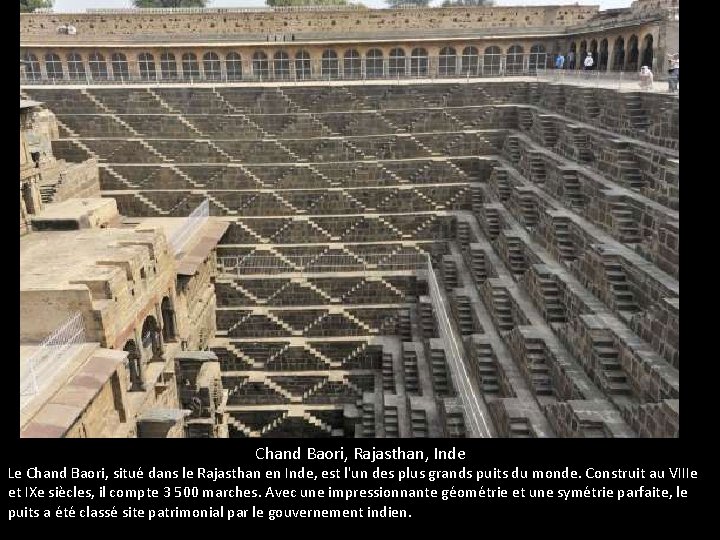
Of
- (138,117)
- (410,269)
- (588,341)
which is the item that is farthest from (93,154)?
(588,341)

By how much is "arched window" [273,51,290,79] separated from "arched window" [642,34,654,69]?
13.4 metres

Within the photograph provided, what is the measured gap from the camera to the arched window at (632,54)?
66.6ft

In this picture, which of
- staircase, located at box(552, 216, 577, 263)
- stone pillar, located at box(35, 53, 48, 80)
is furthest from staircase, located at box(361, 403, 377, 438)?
stone pillar, located at box(35, 53, 48, 80)

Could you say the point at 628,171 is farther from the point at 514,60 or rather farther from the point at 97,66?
the point at 97,66

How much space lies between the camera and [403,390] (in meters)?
12.6

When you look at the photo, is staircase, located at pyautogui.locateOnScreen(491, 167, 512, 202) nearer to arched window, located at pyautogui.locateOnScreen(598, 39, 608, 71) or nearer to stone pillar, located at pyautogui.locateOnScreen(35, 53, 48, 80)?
arched window, located at pyautogui.locateOnScreen(598, 39, 608, 71)

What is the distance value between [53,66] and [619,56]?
23132mm

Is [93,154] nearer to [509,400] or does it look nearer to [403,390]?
[403,390]

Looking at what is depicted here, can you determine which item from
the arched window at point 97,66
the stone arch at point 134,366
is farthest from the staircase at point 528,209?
the arched window at point 97,66

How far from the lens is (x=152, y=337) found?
12328 mm

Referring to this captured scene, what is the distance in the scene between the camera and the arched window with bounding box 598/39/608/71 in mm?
21906

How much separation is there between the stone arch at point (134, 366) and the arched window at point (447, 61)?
18.3 meters

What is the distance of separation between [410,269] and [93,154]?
1077cm

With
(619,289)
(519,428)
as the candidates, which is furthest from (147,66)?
(519,428)
